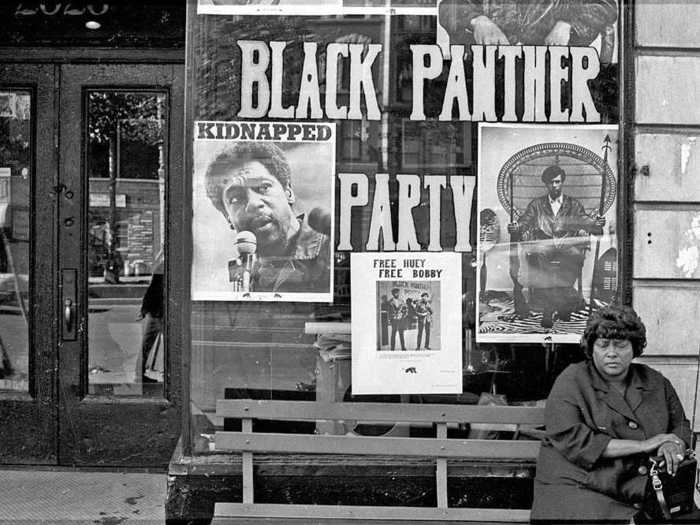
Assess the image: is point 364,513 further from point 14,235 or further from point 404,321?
point 14,235

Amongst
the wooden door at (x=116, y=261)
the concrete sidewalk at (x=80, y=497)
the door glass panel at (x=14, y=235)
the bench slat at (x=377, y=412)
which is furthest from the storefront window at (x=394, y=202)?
the door glass panel at (x=14, y=235)

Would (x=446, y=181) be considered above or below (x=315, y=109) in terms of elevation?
below

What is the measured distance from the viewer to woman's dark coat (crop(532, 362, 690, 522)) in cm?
393

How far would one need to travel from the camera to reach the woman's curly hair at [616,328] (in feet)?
13.2

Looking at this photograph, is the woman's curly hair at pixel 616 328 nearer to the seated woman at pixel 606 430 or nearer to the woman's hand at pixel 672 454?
the seated woman at pixel 606 430

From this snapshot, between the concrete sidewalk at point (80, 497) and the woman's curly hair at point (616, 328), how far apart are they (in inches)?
100

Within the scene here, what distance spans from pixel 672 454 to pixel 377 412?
1.47m

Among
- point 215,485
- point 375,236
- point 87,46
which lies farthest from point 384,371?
point 87,46

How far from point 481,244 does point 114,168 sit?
240 centimetres

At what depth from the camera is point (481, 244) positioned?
4.84m

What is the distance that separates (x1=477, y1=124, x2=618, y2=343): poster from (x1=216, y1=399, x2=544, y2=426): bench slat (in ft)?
1.42

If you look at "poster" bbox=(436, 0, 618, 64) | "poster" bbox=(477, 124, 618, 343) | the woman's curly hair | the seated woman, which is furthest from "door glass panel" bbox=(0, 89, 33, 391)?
the woman's curly hair

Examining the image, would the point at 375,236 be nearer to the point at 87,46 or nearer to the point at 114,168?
the point at 114,168

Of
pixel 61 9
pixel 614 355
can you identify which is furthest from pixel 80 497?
pixel 614 355
